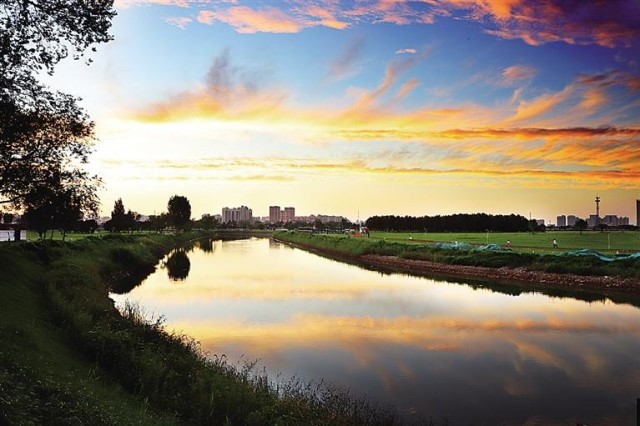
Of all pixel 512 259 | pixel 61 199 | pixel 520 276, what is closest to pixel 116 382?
pixel 61 199

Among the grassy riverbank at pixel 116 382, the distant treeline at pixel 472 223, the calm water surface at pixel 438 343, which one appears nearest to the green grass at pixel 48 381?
the grassy riverbank at pixel 116 382

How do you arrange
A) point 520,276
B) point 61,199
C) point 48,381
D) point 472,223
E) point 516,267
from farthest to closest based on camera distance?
point 472,223 < point 516,267 < point 520,276 < point 61,199 < point 48,381

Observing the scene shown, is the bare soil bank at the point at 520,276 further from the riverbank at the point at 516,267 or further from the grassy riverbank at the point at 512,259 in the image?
the grassy riverbank at the point at 512,259

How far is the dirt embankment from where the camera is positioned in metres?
33.7

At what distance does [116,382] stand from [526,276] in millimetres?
36461

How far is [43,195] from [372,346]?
1426 centimetres

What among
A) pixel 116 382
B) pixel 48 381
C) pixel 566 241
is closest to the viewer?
pixel 48 381

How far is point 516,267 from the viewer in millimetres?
42062

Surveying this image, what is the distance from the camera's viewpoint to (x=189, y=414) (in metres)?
9.89

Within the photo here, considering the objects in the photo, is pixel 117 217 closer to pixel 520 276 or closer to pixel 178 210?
pixel 178 210

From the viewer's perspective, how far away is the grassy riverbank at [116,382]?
7.59m

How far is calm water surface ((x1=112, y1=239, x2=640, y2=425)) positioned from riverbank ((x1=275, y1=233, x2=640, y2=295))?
5.16 meters

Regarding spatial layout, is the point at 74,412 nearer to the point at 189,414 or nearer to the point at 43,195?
the point at 189,414

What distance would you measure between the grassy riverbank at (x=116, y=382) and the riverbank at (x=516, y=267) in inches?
1156
